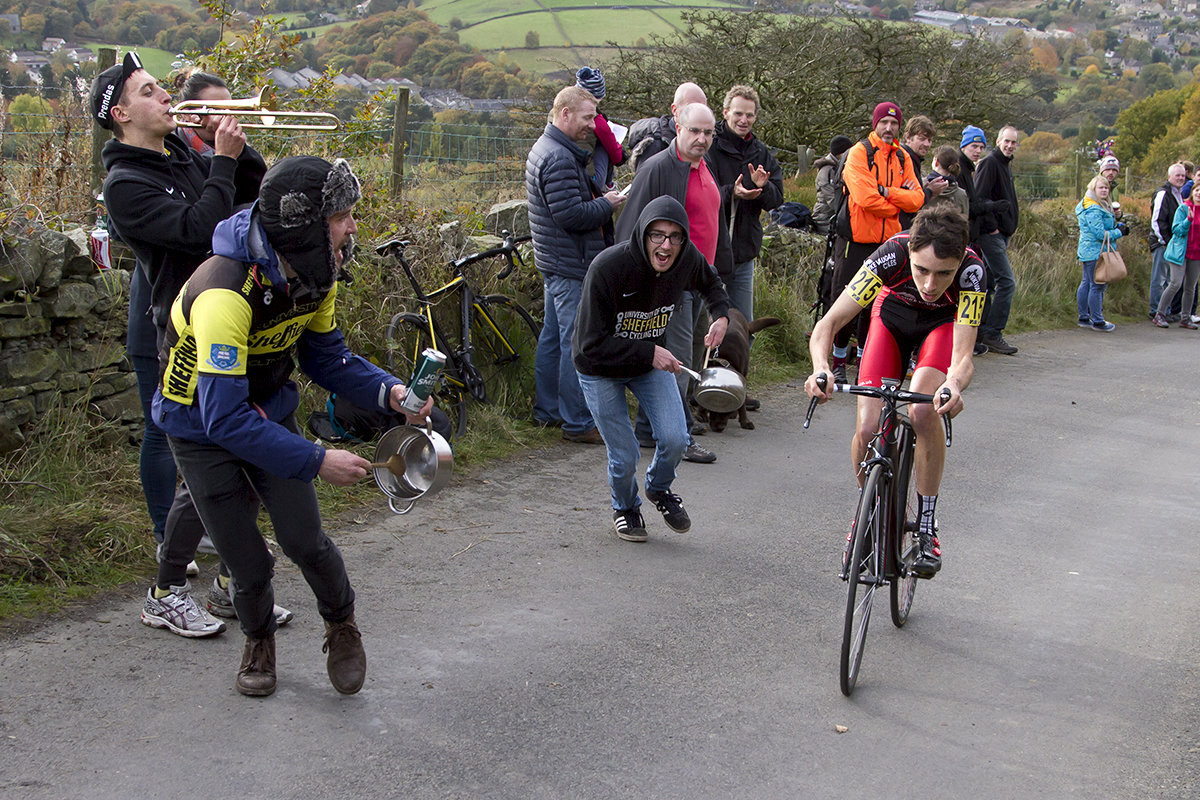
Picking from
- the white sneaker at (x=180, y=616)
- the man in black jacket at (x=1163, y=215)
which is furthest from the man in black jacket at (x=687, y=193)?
the man in black jacket at (x=1163, y=215)

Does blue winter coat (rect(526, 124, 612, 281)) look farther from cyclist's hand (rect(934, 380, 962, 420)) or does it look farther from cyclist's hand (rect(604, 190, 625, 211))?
cyclist's hand (rect(934, 380, 962, 420))

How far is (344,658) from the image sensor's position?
3922mm

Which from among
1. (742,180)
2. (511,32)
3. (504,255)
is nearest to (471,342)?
(504,255)

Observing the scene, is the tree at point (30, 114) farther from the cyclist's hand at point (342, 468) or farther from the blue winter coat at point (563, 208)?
the cyclist's hand at point (342, 468)

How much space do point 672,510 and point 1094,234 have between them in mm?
10636

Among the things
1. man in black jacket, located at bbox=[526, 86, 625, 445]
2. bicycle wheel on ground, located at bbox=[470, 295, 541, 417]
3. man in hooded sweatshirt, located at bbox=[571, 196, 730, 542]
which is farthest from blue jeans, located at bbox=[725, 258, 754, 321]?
man in hooded sweatshirt, located at bbox=[571, 196, 730, 542]

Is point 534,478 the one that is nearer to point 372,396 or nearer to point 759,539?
point 759,539

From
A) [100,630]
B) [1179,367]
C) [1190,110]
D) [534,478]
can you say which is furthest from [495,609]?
[1190,110]

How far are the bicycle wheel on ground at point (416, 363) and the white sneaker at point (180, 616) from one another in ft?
9.96

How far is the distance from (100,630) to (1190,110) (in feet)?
149

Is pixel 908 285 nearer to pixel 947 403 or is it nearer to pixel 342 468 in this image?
pixel 947 403

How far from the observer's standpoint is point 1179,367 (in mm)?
12422

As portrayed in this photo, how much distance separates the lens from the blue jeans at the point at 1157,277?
51.1 feet

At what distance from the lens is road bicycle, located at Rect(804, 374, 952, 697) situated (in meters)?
4.15
